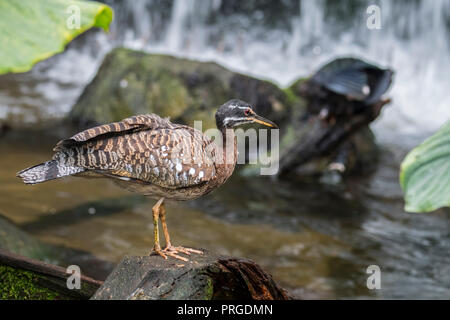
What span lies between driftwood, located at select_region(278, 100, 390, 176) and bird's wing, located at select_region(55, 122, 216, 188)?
4.51 m

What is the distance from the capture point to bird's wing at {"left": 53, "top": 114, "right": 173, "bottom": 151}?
286 cm

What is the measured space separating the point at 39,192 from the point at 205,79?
130 inches

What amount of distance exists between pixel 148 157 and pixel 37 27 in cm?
96

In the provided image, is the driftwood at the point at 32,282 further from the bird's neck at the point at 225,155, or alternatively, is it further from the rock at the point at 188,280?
the bird's neck at the point at 225,155

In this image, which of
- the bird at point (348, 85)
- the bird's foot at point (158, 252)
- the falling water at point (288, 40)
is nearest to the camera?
the bird's foot at point (158, 252)

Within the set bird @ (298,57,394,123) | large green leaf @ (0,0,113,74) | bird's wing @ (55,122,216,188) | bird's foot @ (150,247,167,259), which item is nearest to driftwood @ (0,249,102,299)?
bird's foot @ (150,247,167,259)

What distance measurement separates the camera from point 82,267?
16.1 ft

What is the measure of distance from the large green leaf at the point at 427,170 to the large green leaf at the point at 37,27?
5.02 feet

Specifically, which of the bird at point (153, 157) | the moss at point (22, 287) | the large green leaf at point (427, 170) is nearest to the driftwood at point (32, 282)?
the moss at point (22, 287)

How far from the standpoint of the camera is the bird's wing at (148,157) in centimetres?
294

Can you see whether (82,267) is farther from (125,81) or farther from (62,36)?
(125,81)

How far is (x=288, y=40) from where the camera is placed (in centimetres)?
1434

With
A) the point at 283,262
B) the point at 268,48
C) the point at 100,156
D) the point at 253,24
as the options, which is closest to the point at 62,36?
the point at 100,156

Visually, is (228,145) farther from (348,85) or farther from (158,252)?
(348,85)
